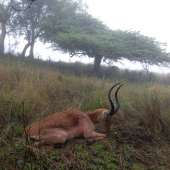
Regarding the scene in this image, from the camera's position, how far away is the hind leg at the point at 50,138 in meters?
2.95

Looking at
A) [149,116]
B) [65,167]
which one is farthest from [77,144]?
[149,116]

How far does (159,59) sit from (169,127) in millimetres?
13120

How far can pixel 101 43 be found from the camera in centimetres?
1427

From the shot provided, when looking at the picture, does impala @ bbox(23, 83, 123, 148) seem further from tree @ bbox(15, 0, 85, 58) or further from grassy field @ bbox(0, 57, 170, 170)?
tree @ bbox(15, 0, 85, 58)

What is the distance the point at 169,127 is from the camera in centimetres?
428

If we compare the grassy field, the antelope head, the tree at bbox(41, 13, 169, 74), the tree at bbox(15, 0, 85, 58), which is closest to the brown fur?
the grassy field

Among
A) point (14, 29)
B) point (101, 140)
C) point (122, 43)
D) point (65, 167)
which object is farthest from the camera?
point (14, 29)

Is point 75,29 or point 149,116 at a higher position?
point 75,29

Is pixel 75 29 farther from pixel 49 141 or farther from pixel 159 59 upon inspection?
pixel 49 141

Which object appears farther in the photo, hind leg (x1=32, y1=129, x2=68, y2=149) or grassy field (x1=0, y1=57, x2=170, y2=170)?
hind leg (x1=32, y1=129, x2=68, y2=149)

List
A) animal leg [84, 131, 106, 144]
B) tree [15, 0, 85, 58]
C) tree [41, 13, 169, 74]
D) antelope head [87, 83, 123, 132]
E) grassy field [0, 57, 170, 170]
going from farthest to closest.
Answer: tree [15, 0, 85, 58], tree [41, 13, 169, 74], antelope head [87, 83, 123, 132], animal leg [84, 131, 106, 144], grassy field [0, 57, 170, 170]

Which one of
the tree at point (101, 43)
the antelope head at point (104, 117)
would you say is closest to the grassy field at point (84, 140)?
the antelope head at point (104, 117)

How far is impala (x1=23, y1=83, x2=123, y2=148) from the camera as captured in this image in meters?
2.97

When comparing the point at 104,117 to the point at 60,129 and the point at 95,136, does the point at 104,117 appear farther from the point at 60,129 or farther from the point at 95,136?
the point at 60,129
